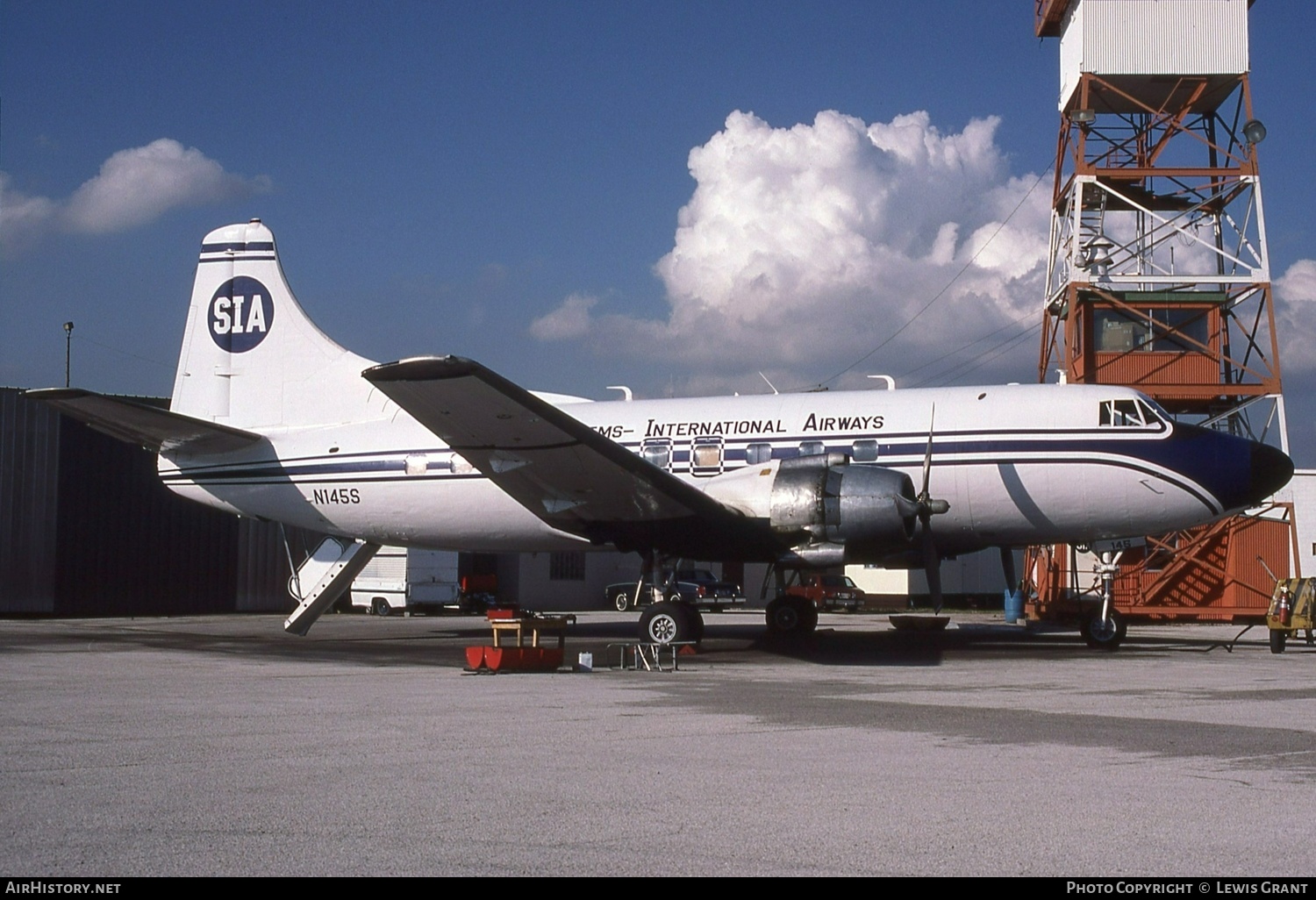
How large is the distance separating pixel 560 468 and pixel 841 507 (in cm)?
413

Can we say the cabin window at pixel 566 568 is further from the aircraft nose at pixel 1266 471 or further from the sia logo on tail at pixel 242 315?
the aircraft nose at pixel 1266 471

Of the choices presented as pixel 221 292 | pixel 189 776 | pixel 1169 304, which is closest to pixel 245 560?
pixel 221 292

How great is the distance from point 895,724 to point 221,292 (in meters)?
18.7

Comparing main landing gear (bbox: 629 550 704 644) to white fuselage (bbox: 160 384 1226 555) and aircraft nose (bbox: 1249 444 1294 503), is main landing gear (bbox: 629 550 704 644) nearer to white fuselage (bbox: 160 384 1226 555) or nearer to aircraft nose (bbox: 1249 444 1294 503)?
white fuselage (bbox: 160 384 1226 555)

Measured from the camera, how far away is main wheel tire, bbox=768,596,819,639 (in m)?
23.8

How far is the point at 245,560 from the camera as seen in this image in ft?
141

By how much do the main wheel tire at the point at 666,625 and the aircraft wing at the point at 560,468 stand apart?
955 millimetres

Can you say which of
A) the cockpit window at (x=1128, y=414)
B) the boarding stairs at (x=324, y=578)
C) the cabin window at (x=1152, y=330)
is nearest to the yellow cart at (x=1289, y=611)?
the cockpit window at (x=1128, y=414)

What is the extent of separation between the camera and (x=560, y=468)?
679 inches

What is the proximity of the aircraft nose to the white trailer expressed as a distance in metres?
26.2

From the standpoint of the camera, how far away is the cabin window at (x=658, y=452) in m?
20.4

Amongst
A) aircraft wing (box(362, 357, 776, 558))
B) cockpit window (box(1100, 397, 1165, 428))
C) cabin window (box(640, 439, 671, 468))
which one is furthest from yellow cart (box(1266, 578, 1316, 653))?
cabin window (box(640, 439, 671, 468))

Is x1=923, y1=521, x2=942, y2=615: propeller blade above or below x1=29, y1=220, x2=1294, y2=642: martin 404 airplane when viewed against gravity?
below

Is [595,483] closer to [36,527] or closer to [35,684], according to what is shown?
[35,684]
